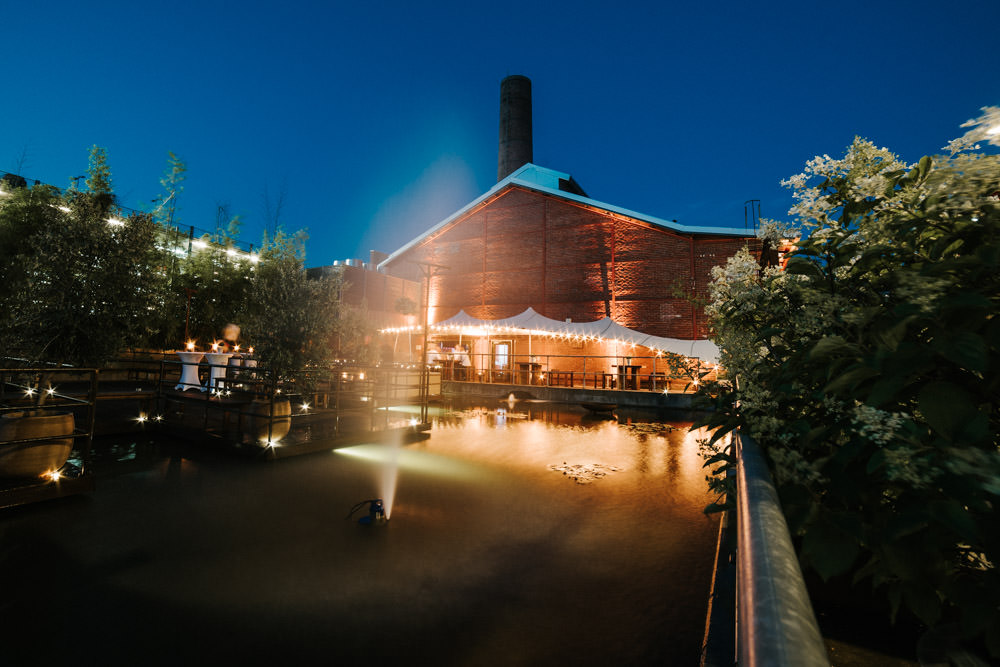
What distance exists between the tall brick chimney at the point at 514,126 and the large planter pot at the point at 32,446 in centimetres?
3314

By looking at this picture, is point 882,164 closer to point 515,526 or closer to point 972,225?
point 972,225

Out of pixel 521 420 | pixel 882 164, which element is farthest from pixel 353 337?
pixel 882 164

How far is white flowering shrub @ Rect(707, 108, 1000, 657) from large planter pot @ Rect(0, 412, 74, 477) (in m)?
6.89

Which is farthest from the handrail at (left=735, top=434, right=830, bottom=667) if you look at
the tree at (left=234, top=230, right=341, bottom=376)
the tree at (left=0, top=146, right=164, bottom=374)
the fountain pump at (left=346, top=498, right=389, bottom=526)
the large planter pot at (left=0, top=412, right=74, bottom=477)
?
the tree at (left=234, top=230, right=341, bottom=376)

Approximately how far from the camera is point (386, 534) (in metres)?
4.27

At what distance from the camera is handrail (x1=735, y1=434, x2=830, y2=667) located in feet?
1.59

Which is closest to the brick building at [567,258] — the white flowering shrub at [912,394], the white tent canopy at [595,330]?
the white tent canopy at [595,330]

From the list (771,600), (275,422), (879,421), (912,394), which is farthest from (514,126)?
(771,600)

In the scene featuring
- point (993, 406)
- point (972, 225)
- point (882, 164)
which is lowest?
point (993, 406)

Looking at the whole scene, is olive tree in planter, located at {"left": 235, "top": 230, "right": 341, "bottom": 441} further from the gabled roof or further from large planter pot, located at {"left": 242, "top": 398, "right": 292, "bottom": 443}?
the gabled roof

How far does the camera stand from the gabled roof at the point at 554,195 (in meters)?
21.2

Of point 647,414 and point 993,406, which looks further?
point 647,414

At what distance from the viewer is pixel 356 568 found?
3.62 metres

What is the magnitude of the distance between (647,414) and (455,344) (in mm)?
14769
